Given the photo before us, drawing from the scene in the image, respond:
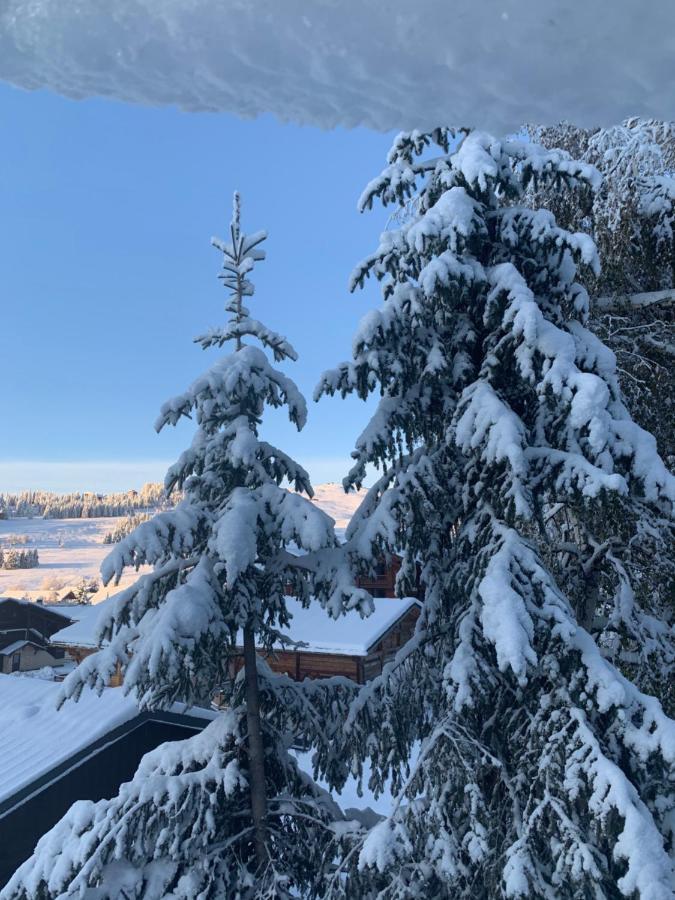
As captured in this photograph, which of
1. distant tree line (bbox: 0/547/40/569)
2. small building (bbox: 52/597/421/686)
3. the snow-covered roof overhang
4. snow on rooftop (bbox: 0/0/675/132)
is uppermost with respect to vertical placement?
snow on rooftop (bbox: 0/0/675/132)

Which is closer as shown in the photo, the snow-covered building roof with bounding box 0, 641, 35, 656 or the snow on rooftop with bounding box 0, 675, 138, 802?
the snow on rooftop with bounding box 0, 675, 138, 802

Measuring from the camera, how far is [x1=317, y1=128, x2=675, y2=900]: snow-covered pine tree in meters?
4.32

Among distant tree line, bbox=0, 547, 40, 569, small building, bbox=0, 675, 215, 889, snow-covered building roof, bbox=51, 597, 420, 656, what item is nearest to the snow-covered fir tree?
small building, bbox=0, 675, 215, 889

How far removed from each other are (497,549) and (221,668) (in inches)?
109

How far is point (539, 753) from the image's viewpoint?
473 centimetres

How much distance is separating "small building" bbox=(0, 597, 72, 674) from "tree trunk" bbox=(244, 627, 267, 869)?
109ft

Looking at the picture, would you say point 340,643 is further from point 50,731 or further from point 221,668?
point 221,668

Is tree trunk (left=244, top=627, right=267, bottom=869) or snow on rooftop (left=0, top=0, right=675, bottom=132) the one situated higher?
snow on rooftop (left=0, top=0, right=675, bottom=132)

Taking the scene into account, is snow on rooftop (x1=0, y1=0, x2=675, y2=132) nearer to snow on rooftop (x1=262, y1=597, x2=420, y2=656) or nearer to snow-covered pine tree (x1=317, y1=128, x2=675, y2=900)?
snow-covered pine tree (x1=317, y1=128, x2=675, y2=900)

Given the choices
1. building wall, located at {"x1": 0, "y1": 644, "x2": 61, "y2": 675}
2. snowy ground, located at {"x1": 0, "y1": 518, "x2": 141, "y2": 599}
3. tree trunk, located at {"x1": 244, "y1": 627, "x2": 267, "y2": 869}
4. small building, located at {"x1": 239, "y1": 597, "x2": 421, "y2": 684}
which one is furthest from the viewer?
snowy ground, located at {"x1": 0, "y1": 518, "x2": 141, "y2": 599}

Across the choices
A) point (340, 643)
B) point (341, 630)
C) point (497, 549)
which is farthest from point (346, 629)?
point (497, 549)

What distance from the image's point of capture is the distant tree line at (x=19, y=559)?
4035 inches

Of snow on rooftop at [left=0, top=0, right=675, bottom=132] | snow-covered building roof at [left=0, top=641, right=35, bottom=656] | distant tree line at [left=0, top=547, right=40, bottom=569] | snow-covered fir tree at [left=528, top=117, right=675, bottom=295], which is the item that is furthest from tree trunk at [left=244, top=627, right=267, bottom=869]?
distant tree line at [left=0, top=547, right=40, bottom=569]

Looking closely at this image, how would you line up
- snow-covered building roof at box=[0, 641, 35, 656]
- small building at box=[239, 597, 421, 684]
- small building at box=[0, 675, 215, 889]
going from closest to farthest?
1. small building at box=[0, 675, 215, 889]
2. small building at box=[239, 597, 421, 684]
3. snow-covered building roof at box=[0, 641, 35, 656]
